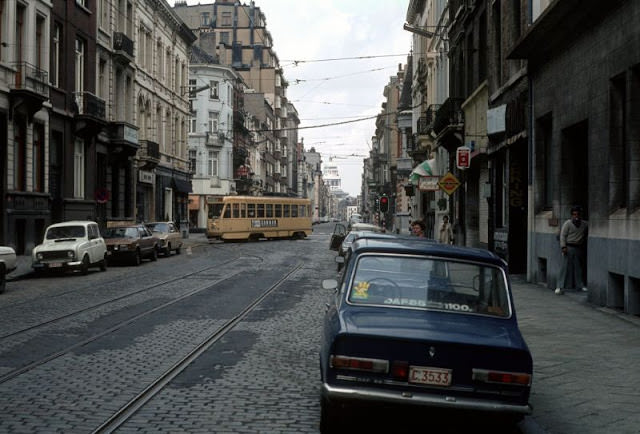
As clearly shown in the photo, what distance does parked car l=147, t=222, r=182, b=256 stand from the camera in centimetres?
3388

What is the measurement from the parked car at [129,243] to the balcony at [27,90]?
18.0 feet

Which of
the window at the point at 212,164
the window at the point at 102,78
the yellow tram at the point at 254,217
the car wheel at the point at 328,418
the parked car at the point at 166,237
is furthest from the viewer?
the window at the point at 212,164

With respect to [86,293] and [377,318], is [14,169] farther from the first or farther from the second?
[377,318]

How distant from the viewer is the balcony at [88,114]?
114ft

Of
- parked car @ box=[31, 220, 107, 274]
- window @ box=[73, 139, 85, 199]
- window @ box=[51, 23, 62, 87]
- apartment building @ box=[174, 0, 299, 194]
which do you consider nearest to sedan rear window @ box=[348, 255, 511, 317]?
parked car @ box=[31, 220, 107, 274]

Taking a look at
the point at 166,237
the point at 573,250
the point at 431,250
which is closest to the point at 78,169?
the point at 166,237

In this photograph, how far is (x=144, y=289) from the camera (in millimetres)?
18484

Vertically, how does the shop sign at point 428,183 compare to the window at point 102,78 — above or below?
below

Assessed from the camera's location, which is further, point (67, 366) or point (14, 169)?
point (14, 169)

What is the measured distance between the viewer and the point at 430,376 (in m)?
5.69

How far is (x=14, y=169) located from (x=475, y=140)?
1711cm

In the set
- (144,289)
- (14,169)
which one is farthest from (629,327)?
(14,169)

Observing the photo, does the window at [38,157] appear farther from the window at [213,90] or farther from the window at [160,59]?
the window at [213,90]

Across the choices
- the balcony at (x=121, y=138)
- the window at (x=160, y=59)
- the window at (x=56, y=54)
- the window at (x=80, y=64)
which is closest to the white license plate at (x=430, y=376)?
the window at (x=56, y=54)
